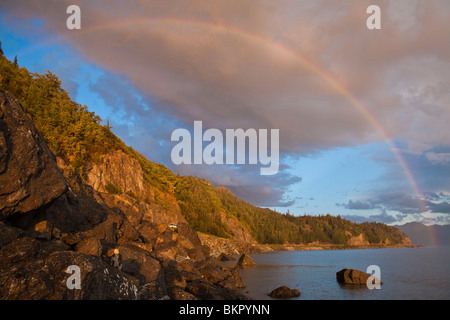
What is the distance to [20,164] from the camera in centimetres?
1376

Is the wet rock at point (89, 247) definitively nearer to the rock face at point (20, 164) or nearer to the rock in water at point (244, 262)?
the rock face at point (20, 164)

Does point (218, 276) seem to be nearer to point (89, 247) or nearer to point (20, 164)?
point (89, 247)

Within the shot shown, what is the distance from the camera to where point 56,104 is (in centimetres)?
5616

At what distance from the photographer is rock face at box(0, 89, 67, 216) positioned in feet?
43.7

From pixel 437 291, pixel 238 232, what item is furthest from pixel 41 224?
pixel 238 232

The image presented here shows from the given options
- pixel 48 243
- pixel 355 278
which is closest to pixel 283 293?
pixel 355 278

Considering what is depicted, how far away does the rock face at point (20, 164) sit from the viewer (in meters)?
13.3

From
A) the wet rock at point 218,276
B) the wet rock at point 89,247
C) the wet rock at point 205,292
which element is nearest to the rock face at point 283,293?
the wet rock at point 218,276

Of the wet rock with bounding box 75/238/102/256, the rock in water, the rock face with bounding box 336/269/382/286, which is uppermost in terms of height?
the wet rock with bounding box 75/238/102/256

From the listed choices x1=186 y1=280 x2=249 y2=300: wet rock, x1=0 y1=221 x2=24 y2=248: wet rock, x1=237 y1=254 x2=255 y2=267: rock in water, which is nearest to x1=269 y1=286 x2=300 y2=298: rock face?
x1=186 y1=280 x2=249 y2=300: wet rock

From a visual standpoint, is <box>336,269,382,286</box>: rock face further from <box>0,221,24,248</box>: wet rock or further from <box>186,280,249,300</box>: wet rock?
<box>0,221,24,248</box>: wet rock

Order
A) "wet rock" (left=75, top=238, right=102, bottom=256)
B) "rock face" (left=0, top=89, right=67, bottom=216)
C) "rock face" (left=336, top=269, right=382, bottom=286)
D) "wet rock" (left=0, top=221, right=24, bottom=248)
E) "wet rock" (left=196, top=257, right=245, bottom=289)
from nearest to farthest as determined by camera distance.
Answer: "wet rock" (left=0, top=221, right=24, bottom=248), "rock face" (left=0, top=89, right=67, bottom=216), "wet rock" (left=75, top=238, right=102, bottom=256), "wet rock" (left=196, top=257, right=245, bottom=289), "rock face" (left=336, top=269, right=382, bottom=286)
